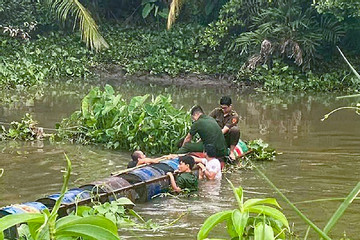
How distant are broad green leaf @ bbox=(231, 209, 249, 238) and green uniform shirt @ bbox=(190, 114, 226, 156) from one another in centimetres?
771

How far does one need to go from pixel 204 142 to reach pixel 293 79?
39.4ft

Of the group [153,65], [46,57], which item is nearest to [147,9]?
[153,65]

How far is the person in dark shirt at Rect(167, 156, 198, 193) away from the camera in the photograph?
823 cm

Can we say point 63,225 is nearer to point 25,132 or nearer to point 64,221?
point 64,221

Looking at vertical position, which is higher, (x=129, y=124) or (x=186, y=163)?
(x=129, y=124)

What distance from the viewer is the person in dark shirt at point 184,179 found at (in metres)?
8.23

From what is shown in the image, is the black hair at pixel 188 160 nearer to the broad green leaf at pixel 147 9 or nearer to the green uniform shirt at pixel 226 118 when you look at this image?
the green uniform shirt at pixel 226 118

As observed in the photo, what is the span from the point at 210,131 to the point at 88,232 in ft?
26.2

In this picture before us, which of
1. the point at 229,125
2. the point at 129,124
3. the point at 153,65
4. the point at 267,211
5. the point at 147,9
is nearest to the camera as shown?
the point at 267,211

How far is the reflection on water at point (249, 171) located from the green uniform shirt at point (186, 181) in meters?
0.13

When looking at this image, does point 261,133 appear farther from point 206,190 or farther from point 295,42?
point 295,42

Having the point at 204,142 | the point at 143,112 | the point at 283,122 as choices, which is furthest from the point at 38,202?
the point at 283,122

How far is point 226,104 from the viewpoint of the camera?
1016 cm

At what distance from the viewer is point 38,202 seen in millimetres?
6121
